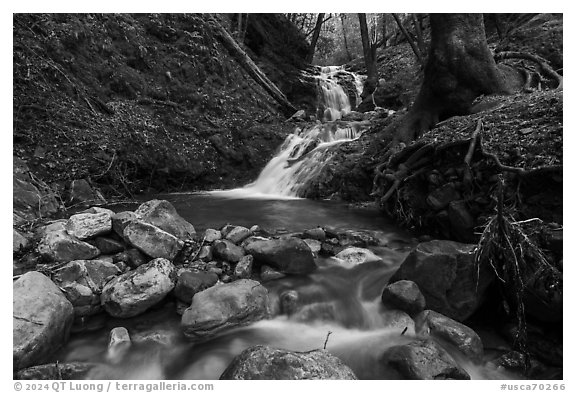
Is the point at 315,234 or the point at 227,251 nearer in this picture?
the point at 227,251

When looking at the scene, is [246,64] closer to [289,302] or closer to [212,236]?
[212,236]

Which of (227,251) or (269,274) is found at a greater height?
(227,251)

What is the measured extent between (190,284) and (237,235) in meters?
1.22

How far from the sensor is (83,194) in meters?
6.18

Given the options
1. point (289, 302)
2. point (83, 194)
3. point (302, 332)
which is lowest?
point (302, 332)

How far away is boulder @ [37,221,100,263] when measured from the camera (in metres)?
3.25

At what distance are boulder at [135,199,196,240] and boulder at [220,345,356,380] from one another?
2.21 meters

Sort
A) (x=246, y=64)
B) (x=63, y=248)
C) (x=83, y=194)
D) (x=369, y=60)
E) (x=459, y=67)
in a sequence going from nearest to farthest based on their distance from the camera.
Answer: (x=63, y=248) → (x=83, y=194) → (x=459, y=67) → (x=246, y=64) → (x=369, y=60)

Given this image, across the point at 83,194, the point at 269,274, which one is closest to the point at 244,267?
the point at 269,274

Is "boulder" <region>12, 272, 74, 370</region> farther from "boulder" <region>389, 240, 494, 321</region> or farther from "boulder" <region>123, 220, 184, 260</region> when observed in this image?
"boulder" <region>389, 240, 494, 321</region>

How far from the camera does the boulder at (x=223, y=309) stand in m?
2.71

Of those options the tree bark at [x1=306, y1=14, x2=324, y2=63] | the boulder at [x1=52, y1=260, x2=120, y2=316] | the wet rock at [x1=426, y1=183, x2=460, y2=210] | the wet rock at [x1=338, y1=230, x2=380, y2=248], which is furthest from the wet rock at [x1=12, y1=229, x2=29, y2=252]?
the tree bark at [x1=306, y1=14, x2=324, y2=63]

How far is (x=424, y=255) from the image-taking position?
10.3 ft
